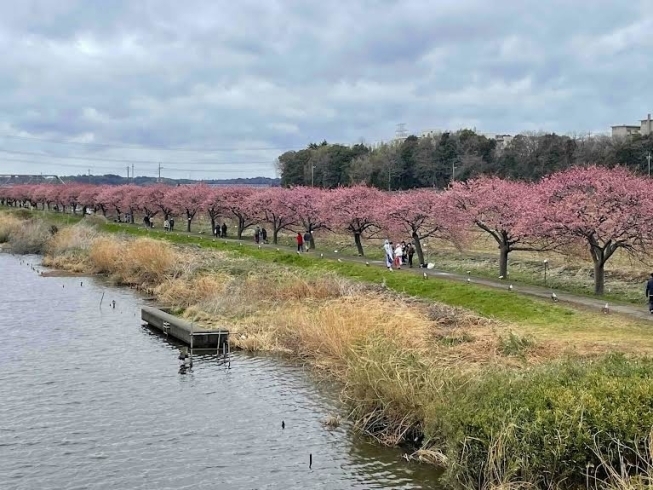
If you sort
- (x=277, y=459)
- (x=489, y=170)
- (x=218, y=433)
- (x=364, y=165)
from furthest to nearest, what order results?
1. (x=364, y=165)
2. (x=489, y=170)
3. (x=218, y=433)
4. (x=277, y=459)

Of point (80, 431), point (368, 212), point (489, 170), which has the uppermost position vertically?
point (489, 170)

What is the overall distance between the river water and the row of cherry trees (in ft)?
50.5

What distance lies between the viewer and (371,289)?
31547mm

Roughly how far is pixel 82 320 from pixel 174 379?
12379mm

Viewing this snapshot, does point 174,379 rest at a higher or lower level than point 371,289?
lower

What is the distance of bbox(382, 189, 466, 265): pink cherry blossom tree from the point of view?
135 feet

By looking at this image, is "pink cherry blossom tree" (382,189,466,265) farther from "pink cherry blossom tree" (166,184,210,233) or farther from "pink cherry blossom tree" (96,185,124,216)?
"pink cherry blossom tree" (96,185,124,216)

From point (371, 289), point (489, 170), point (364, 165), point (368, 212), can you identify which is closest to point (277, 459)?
point (371, 289)

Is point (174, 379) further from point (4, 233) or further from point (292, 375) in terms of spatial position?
point (4, 233)

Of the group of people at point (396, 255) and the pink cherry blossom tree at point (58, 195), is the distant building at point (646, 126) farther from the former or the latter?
the pink cherry blossom tree at point (58, 195)

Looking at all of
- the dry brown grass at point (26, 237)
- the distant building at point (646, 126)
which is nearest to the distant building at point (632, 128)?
the distant building at point (646, 126)

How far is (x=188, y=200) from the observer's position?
77.8 meters

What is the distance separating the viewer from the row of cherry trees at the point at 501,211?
29.7m

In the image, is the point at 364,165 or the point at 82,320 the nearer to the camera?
the point at 82,320
